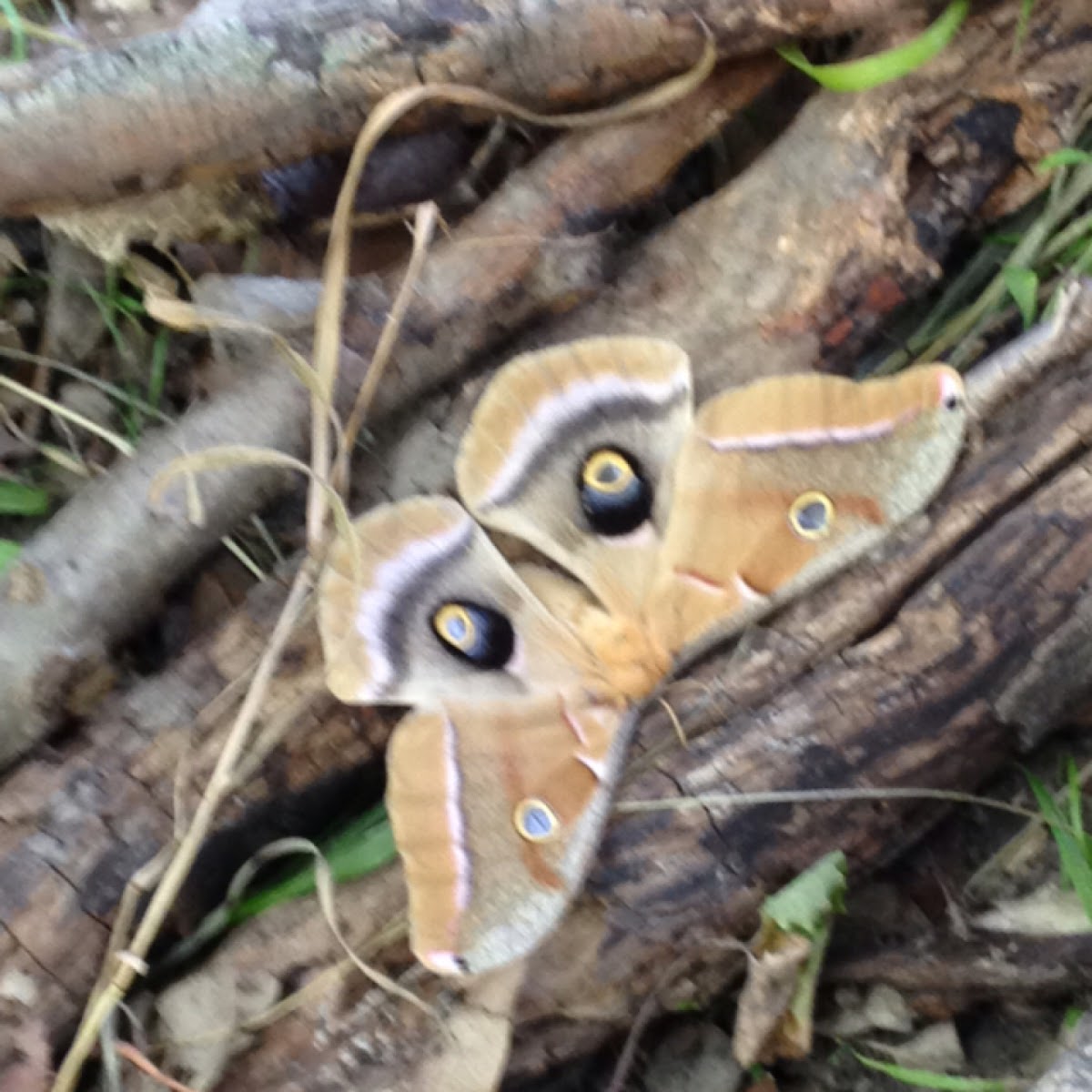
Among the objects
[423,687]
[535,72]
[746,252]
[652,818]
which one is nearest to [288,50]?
[535,72]

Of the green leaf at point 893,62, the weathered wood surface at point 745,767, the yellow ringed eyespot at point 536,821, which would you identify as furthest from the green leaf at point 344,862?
the green leaf at point 893,62

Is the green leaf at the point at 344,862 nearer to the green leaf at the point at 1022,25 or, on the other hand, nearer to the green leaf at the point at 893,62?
the green leaf at the point at 893,62

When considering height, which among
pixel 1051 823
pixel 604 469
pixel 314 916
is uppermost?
pixel 604 469

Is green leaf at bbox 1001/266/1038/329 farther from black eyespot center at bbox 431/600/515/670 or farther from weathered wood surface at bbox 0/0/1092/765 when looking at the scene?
black eyespot center at bbox 431/600/515/670

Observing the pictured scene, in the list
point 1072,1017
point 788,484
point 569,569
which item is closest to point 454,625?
point 569,569

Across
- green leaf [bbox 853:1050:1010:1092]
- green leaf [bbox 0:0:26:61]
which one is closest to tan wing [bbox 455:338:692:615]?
green leaf [bbox 853:1050:1010:1092]

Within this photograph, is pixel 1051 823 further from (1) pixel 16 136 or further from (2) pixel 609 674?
(1) pixel 16 136

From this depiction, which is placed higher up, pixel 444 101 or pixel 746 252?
pixel 444 101

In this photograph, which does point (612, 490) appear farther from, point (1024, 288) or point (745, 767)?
point (1024, 288)
